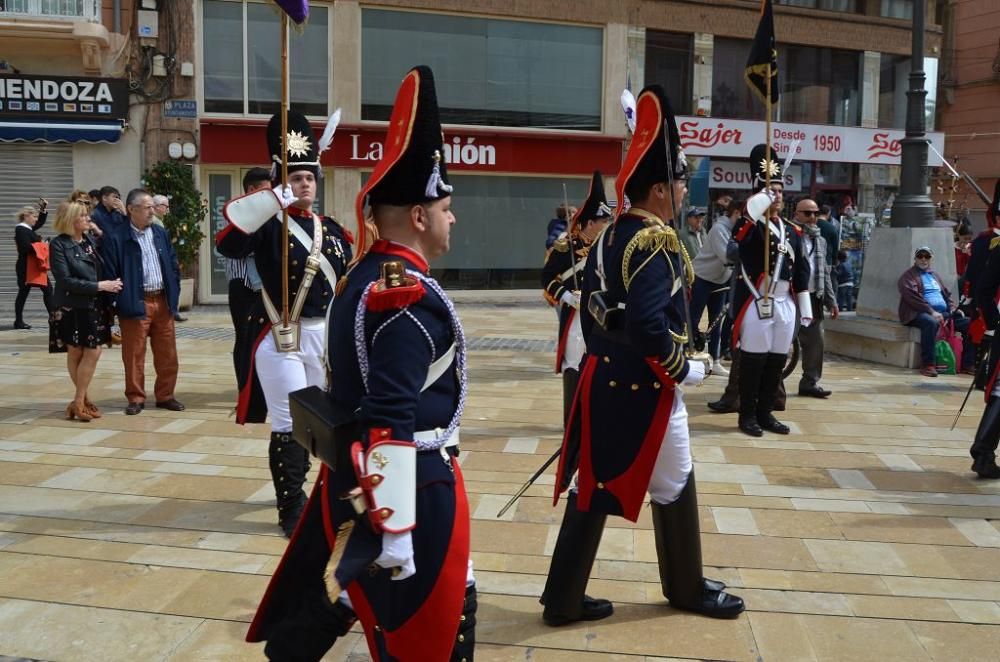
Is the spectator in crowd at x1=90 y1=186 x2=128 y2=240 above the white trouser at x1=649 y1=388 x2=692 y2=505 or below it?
above

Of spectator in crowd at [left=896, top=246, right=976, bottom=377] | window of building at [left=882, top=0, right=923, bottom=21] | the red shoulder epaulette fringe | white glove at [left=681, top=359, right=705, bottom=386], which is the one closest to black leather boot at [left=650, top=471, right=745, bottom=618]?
white glove at [left=681, top=359, right=705, bottom=386]

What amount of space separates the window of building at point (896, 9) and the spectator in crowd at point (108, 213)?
1928 cm

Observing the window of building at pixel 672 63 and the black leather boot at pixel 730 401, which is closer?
the black leather boot at pixel 730 401

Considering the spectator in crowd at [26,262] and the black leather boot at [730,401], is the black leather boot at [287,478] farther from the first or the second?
the spectator in crowd at [26,262]

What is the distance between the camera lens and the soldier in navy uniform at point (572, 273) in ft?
22.5

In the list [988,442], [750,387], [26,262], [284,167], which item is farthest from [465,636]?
[26,262]

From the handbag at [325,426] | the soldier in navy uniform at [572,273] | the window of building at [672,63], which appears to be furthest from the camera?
the window of building at [672,63]

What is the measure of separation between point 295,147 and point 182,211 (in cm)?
1178

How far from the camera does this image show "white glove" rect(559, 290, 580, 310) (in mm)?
7051

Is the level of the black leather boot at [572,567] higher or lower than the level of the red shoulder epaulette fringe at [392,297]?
lower

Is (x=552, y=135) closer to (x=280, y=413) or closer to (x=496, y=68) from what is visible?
(x=496, y=68)

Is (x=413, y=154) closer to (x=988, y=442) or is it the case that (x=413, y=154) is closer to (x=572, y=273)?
(x=572, y=273)

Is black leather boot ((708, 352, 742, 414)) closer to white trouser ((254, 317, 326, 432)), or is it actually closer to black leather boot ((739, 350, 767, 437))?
black leather boot ((739, 350, 767, 437))

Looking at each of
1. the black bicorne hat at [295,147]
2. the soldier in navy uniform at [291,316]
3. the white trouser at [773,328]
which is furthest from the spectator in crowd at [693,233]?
the soldier in navy uniform at [291,316]
